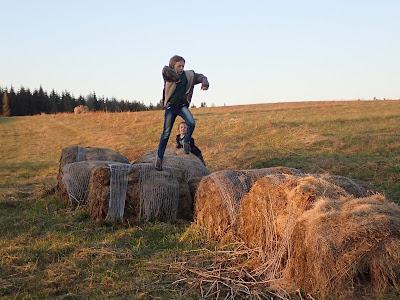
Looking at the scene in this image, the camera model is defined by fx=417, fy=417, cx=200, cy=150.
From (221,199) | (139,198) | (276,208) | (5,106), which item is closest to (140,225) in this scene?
(139,198)

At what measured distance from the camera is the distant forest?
256 ft

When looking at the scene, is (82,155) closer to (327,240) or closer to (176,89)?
(176,89)

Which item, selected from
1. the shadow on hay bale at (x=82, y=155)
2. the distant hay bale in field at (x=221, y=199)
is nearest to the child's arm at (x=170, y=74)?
the distant hay bale in field at (x=221, y=199)

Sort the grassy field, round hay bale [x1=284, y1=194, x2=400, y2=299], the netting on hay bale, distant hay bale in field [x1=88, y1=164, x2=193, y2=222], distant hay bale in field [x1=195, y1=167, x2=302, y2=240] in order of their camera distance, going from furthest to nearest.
A: the netting on hay bale < distant hay bale in field [x1=88, y1=164, x2=193, y2=222] < distant hay bale in field [x1=195, y1=167, x2=302, y2=240] < the grassy field < round hay bale [x1=284, y1=194, x2=400, y2=299]

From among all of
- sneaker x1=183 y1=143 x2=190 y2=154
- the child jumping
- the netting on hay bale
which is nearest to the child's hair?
the child jumping

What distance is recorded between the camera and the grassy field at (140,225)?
4.71 m

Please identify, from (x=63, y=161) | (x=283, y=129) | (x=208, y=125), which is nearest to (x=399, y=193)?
(x=63, y=161)

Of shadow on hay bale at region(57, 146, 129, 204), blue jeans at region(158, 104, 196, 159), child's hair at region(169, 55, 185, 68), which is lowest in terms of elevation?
shadow on hay bale at region(57, 146, 129, 204)

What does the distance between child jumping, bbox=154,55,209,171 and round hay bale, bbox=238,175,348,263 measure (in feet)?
9.24

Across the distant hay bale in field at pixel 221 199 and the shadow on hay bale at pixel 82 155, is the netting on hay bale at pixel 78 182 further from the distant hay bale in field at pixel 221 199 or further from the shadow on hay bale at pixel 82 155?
the distant hay bale in field at pixel 221 199

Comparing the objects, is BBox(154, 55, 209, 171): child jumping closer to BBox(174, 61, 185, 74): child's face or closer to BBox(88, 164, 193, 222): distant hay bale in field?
BBox(174, 61, 185, 74): child's face

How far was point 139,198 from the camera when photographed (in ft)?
24.6

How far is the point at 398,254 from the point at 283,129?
15.6 meters

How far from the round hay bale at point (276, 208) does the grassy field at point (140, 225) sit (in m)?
0.58
